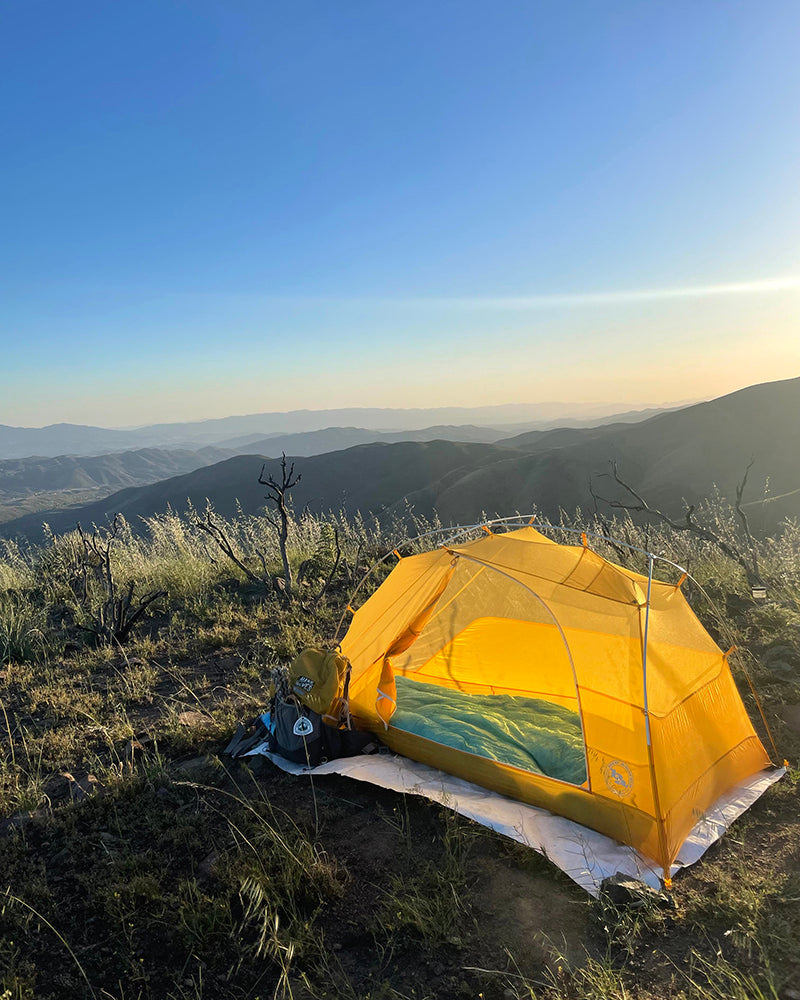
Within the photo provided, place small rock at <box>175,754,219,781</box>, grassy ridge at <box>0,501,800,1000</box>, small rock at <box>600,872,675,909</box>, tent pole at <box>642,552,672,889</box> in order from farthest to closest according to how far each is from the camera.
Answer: small rock at <box>175,754,219,781</box> < tent pole at <box>642,552,672,889</box> < small rock at <box>600,872,675,909</box> < grassy ridge at <box>0,501,800,1000</box>

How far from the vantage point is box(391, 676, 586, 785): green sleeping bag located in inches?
170

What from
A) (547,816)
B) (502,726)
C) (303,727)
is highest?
(303,727)

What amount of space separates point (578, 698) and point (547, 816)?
0.79 metres

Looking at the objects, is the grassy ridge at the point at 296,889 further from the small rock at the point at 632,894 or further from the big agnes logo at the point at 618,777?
the big agnes logo at the point at 618,777

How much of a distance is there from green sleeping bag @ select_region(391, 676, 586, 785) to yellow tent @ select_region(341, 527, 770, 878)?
0.02 meters

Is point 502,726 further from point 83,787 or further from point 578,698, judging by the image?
point 83,787

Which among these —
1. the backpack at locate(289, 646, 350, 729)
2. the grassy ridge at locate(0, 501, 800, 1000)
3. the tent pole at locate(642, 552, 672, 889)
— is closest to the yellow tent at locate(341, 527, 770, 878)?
the tent pole at locate(642, 552, 672, 889)

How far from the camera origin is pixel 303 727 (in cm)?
439

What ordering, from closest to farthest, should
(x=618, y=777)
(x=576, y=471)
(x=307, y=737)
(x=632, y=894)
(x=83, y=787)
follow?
(x=632, y=894) < (x=618, y=777) < (x=83, y=787) < (x=307, y=737) < (x=576, y=471)

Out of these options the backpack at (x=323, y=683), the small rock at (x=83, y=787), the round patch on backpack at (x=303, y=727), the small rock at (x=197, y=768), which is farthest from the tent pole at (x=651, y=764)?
the small rock at (x=83, y=787)

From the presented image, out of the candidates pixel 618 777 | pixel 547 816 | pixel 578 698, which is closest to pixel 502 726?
pixel 578 698

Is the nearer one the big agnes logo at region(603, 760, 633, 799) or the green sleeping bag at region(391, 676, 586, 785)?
the big agnes logo at region(603, 760, 633, 799)

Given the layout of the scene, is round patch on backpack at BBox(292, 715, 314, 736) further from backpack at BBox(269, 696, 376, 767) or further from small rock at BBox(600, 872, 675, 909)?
small rock at BBox(600, 872, 675, 909)

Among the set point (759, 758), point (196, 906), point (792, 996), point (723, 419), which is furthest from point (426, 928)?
point (723, 419)
